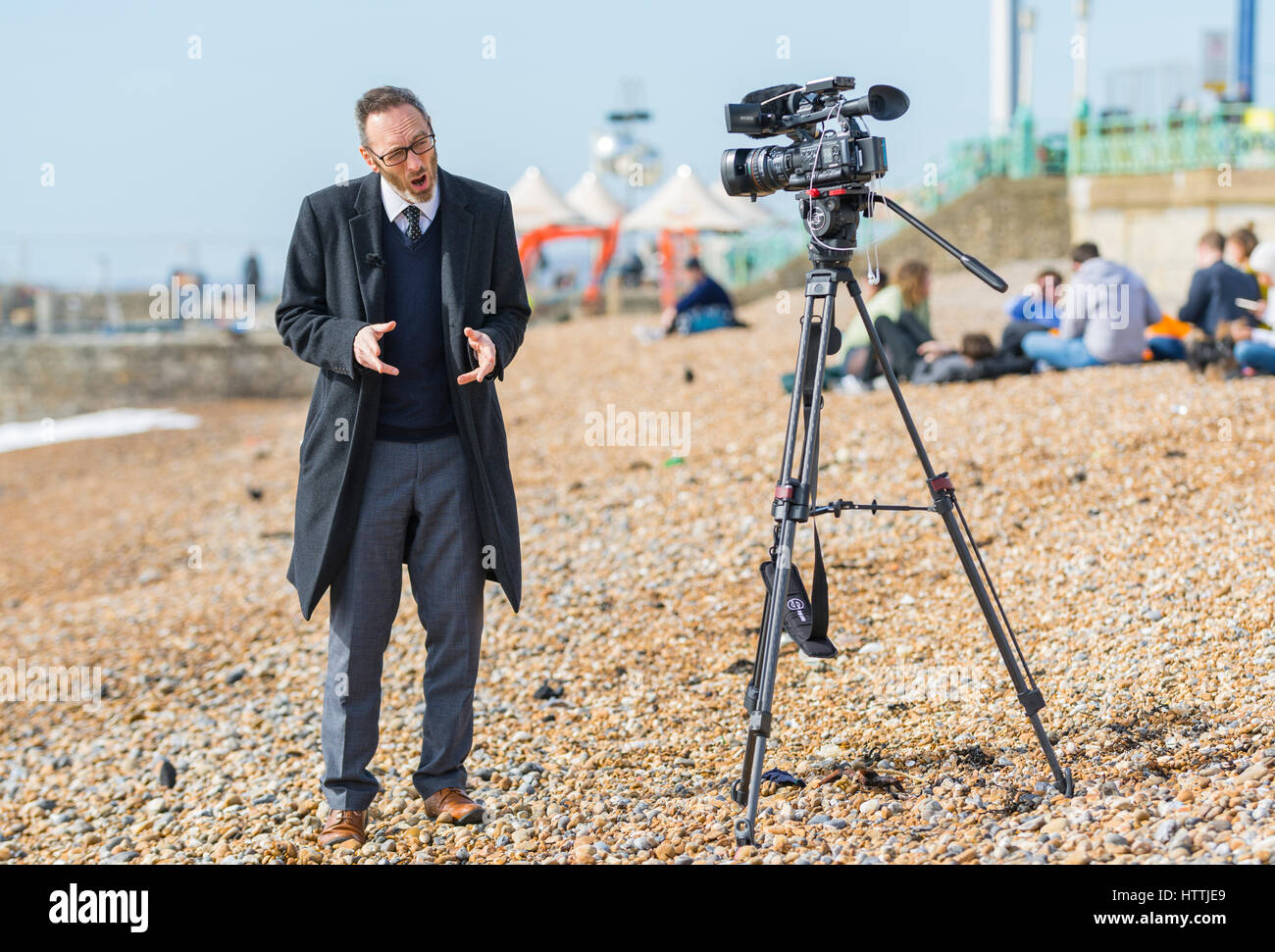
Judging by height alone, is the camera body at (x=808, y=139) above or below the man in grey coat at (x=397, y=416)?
above

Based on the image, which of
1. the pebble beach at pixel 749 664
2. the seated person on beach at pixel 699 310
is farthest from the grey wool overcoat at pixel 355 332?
the seated person on beach at pixel 699 310

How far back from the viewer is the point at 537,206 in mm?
22484

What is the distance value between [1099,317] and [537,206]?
45.9 ft

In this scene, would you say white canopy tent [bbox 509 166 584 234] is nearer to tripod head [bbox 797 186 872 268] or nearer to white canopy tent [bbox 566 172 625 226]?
white canopy tent [bbox 566 172 625 226]

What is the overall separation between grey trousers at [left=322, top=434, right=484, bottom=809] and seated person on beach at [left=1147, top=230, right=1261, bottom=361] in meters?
7.34

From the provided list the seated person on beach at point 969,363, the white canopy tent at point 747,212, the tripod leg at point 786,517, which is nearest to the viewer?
the tripod leg at point 786,517

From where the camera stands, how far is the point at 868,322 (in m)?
3.42

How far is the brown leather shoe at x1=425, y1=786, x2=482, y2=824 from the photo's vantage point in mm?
3918

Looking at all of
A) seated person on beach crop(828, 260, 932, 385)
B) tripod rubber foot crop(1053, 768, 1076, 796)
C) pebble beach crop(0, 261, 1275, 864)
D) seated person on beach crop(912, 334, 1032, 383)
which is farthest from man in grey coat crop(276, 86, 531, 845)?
seated person on beach crop(912, 334, 1032, 383)

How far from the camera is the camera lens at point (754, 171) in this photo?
354cm

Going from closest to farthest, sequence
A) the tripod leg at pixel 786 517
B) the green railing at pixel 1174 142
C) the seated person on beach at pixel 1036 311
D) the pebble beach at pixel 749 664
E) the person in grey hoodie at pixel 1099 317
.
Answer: the tripod leg at pixel 786 517
the pebble beach at pixel 749 664
the person in grey hoodie at pixel 1099 317
the seated person on beach at pixel 1036 311
the green railing at pixel 1174 142

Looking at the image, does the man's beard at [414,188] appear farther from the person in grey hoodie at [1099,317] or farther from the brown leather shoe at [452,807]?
the person in grey hoodie at [1099,317]

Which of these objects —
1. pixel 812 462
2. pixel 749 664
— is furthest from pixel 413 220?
pixel 749 664

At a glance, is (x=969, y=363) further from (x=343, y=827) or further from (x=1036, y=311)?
(x=343, y=827)
